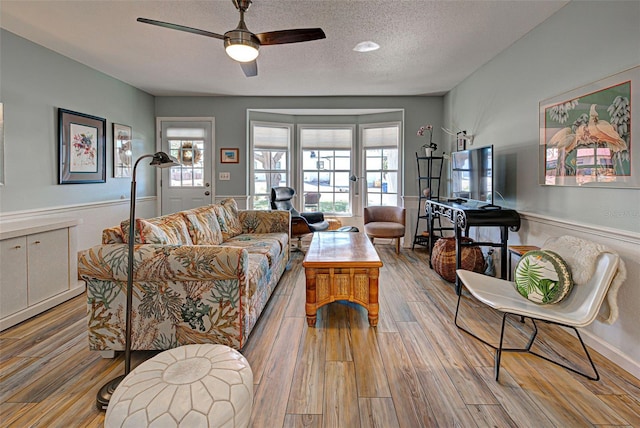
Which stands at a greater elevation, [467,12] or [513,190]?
[467,12]

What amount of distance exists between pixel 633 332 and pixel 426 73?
348 cm

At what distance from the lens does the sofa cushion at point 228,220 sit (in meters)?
4.07

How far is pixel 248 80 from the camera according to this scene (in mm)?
4914

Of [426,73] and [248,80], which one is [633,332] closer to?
[426,73]

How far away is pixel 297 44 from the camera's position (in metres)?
3.61

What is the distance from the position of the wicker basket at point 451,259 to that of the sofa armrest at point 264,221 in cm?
185

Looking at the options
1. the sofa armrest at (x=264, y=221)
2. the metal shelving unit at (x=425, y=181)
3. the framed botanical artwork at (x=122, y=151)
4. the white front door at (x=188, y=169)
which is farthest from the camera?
the white front door at (x=188, y=169)

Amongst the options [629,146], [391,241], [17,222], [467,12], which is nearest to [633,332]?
[629,146]

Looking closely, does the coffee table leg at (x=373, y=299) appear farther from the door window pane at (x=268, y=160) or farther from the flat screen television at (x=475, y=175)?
the door window pane at (x=268, y=160)

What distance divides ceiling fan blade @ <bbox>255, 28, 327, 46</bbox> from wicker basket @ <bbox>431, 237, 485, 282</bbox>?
98.9 inches

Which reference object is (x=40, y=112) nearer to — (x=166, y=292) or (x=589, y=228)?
(x=166, y=292)

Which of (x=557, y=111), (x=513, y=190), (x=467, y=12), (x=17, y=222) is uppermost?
(x=467, y=12)

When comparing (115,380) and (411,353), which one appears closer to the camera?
(115,380)

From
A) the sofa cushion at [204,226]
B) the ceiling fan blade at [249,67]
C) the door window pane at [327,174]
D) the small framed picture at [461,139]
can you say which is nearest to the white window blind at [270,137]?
the door window pane at [327,174]
